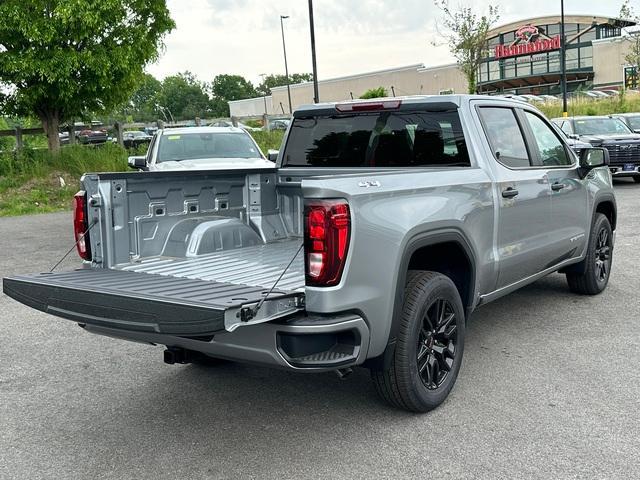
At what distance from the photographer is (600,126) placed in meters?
18.1

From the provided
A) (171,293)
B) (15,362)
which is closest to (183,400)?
(171,293)

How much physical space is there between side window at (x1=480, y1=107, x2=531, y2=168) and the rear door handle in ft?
0.69

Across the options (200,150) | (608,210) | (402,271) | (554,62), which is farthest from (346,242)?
(554,62)

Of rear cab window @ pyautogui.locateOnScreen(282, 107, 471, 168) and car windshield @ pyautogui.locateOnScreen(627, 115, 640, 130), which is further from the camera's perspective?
car windshield @ pyautogui.locateOnScreen(627, 115, 640, 130)

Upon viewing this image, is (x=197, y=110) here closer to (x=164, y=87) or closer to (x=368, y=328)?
(x=164, y=87)

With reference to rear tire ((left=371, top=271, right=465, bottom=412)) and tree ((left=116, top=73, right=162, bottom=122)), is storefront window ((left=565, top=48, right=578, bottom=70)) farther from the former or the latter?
rear tire ((left=371, top=271, right=465, bottom=412))

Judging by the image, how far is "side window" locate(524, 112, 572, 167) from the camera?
5773 mm

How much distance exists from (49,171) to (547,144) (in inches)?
626

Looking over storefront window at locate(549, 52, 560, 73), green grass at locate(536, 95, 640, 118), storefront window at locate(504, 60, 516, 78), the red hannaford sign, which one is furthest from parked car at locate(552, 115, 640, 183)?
storefront window at locate(504, 60, 516, 78)

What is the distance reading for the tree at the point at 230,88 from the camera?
13838 centimetres

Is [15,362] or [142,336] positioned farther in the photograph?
[15,362]

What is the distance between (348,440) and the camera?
3.88 m

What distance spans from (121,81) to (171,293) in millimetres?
16530

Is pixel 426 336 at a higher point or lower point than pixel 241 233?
lower
